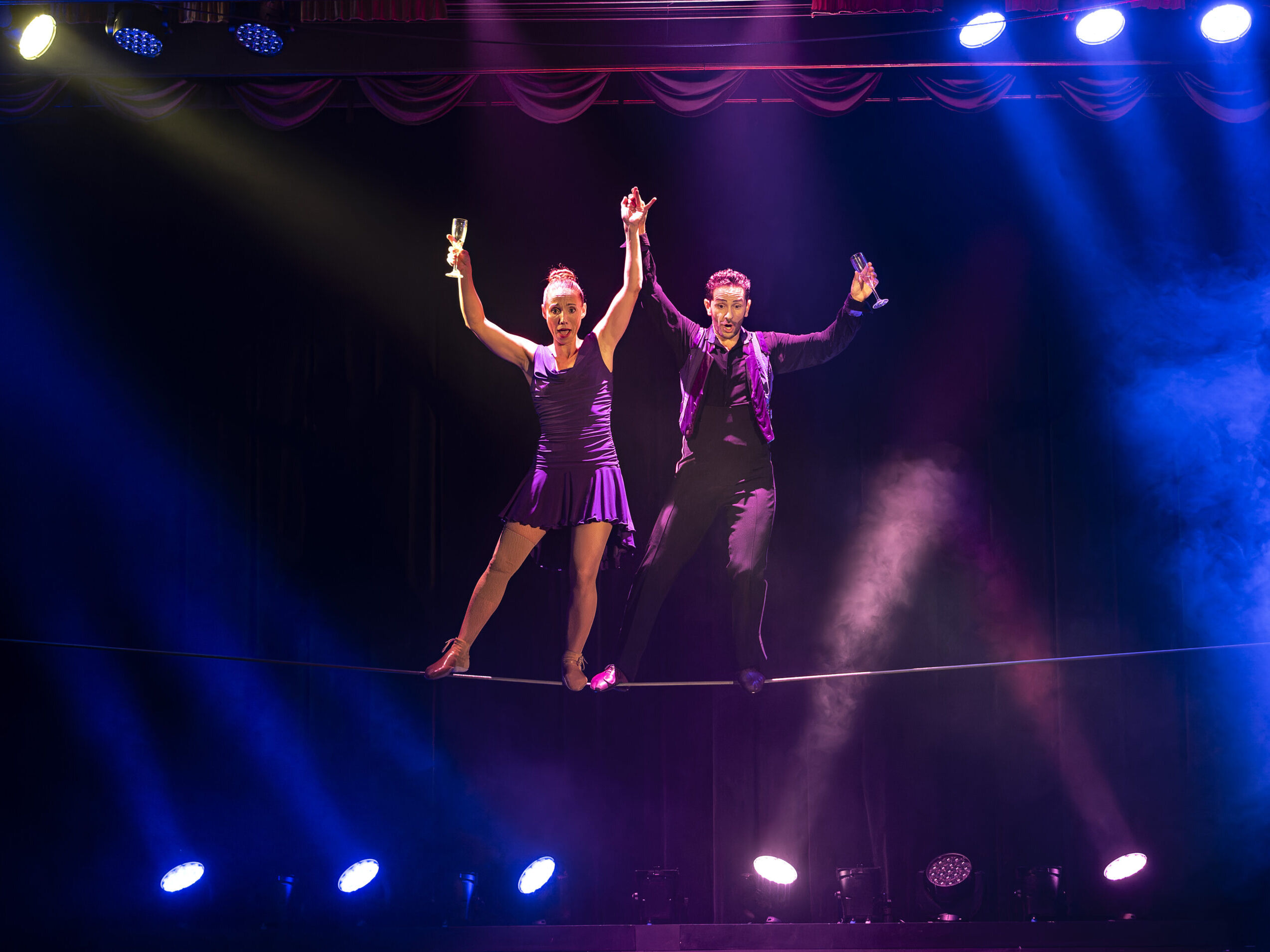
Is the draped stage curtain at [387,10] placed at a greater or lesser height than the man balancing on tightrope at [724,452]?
greater

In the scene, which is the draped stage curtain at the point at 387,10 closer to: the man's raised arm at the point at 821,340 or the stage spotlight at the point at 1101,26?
the man's raised arm at the point at 821,340

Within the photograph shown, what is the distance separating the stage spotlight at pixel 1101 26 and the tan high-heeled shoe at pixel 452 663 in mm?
4233

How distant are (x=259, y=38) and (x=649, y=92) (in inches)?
73.1

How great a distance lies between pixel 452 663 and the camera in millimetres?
5055

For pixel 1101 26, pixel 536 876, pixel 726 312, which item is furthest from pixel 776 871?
pixel 1101 26

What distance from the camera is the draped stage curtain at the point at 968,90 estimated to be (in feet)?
16.4

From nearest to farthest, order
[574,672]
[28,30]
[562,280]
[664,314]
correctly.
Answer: [28,30] < [574,672] < [664,314] < [562,280]

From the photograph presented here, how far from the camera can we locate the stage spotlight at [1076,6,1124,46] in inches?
189

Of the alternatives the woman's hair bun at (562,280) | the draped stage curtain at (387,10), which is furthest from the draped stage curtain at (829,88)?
the draped stage curtain at (387,10)

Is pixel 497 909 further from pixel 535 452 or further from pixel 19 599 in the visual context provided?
pixel 19 599

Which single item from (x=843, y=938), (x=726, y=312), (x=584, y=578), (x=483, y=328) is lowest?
(x=843, y=938)

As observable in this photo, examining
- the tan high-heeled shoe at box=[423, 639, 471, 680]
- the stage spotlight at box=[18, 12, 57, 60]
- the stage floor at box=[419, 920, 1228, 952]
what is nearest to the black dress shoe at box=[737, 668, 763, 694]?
the stage floor at box=[419, 920, 1228, 952]

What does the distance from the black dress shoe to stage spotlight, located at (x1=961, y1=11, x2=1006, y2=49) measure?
3.23 m

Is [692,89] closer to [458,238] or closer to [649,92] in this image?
[649,92]
